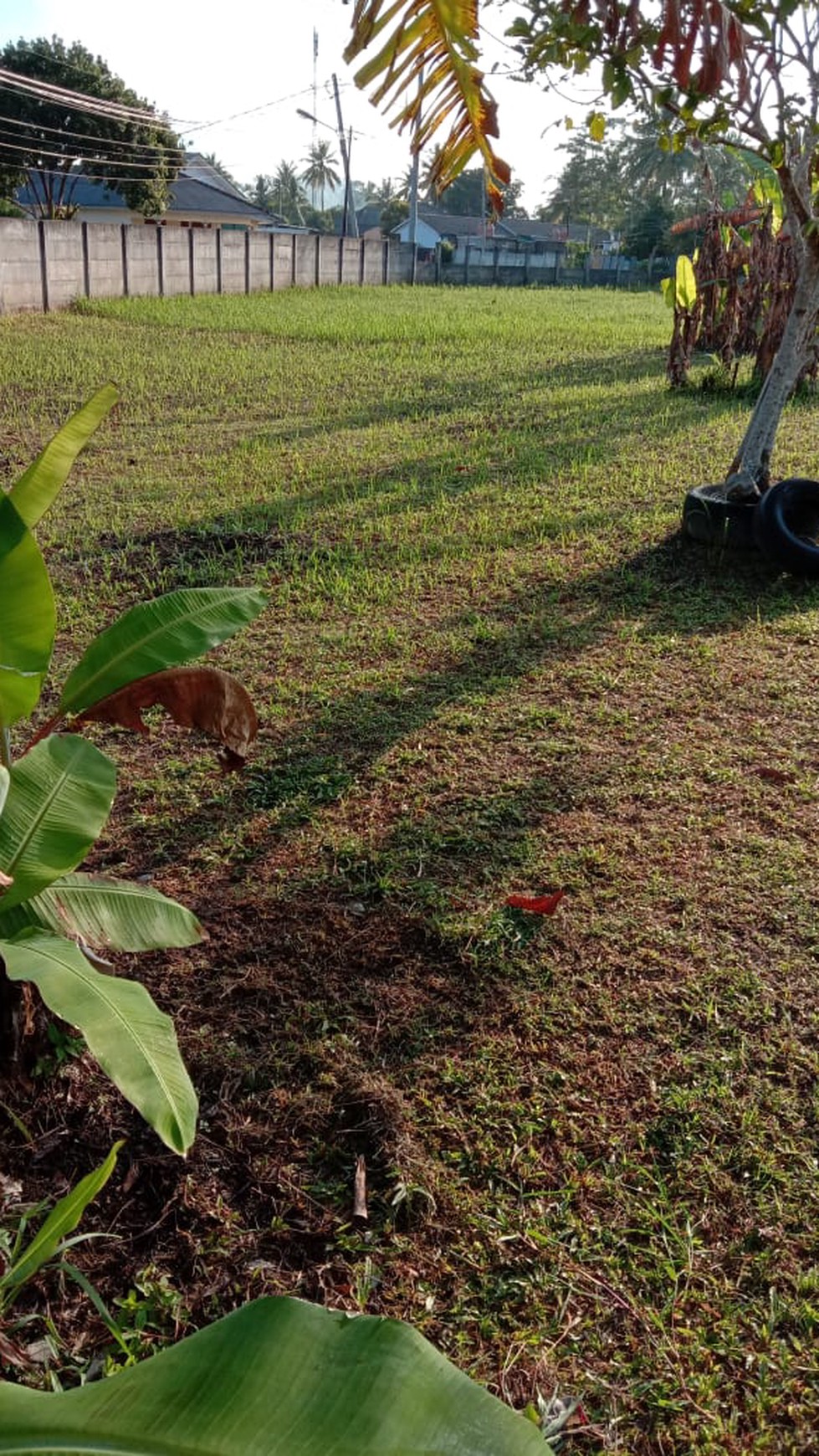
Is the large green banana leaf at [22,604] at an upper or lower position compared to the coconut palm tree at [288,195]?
lower

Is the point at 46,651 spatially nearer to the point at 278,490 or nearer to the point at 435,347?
the point at 278,490

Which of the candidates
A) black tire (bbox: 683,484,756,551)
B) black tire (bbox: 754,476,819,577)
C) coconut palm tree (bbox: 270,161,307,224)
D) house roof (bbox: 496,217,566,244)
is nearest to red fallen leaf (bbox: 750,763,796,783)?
black tire (bbox: 754,476,819,577)

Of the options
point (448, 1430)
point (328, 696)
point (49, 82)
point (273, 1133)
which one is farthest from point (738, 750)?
point (49, 82)

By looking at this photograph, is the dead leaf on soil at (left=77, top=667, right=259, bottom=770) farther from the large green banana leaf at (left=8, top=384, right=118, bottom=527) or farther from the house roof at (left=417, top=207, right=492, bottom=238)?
the house roof at (left=417, top=207, right=492, bottom=238)

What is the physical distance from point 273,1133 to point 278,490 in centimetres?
508

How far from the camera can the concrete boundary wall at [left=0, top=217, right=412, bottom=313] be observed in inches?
653

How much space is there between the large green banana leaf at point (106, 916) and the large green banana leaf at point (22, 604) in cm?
39

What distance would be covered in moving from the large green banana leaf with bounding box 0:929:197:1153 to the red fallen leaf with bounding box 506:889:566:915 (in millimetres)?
1087

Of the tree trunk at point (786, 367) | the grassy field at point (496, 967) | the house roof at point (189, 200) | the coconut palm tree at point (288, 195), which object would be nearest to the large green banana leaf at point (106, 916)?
the grassy field at point (496, 967)

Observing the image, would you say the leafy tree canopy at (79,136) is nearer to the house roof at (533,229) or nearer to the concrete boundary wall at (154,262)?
the concrete boundary wall at (154,262)

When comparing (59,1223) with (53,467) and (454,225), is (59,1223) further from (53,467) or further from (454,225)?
(454,225)

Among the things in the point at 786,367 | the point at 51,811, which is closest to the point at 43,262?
the point at 786,367

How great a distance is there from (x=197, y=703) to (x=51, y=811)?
18.4 inches

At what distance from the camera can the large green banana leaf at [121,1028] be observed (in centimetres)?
137
